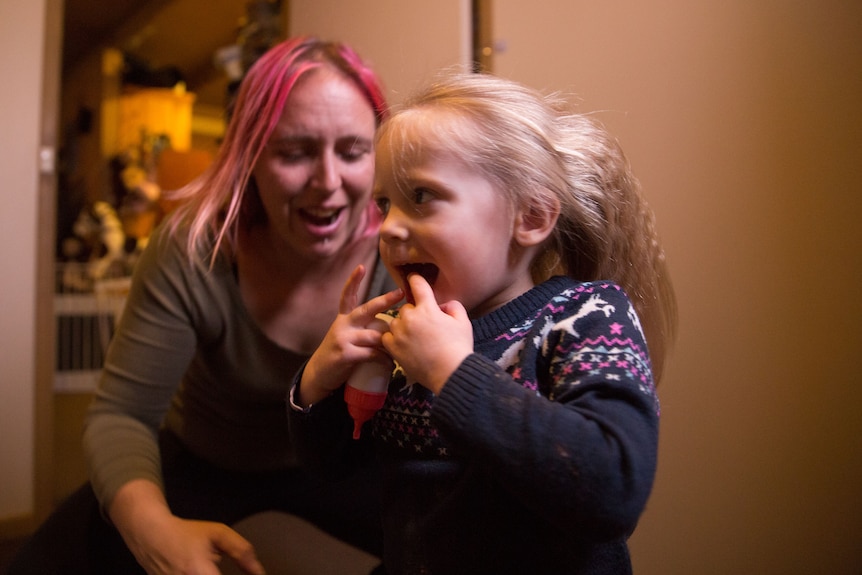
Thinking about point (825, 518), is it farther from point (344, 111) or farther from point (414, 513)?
point (344, 111)

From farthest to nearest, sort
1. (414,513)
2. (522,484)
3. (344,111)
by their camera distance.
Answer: (344,111), (414,513), (522,484)

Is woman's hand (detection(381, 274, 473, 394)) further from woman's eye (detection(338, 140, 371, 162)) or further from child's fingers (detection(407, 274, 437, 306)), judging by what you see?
woman's eye (detection(338, 140, 371, 162))

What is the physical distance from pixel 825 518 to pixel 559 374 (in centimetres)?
40

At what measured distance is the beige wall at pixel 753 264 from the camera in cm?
68

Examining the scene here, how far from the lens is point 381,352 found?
587 mm

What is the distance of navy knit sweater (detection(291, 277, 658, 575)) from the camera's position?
A: 44cm

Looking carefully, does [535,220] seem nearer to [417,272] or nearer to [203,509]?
[417,272]

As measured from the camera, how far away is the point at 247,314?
949mm

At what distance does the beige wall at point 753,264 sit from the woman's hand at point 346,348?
383mm

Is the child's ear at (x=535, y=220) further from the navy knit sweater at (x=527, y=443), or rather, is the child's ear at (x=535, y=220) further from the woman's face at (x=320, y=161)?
the woman's face at (x=320, y=161)

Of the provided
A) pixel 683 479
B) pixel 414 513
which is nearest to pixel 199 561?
pixel 414 513

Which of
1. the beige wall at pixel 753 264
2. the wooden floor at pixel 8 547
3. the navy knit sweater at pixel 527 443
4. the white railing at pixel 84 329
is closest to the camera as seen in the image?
the navy knit sweater at pixel 527 443

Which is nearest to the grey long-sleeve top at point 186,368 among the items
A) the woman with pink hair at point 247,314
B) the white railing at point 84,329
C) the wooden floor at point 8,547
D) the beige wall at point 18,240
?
the woman with pink hair at point 247,314

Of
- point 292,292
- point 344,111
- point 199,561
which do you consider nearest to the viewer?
point 199,561
